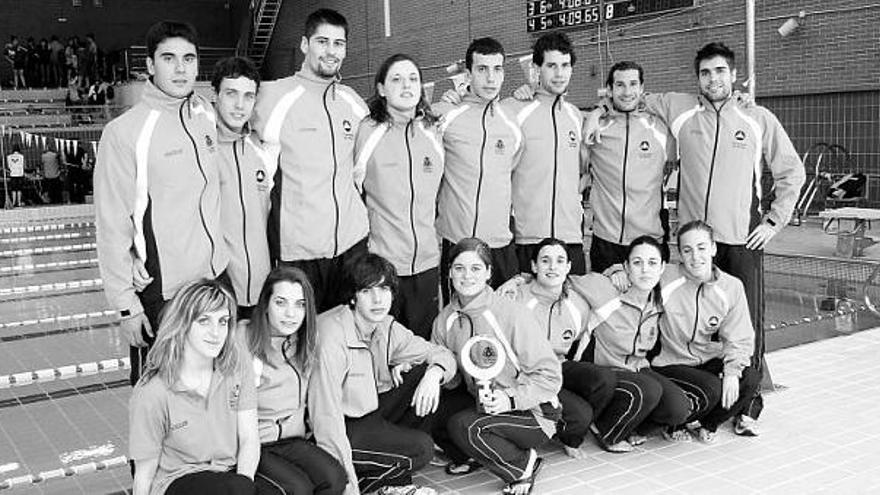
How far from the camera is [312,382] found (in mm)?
3268

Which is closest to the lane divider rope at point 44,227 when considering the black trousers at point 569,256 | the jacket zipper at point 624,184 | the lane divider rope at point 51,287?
the lane divider rope at point 51,287

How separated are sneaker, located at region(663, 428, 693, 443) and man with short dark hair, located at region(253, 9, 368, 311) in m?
1.76

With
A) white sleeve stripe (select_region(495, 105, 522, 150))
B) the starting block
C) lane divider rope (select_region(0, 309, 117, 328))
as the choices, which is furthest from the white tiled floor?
lane divider rope (select_region(0, 309, 117, 328))

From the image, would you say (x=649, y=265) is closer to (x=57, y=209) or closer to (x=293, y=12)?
(x=57, y=209)

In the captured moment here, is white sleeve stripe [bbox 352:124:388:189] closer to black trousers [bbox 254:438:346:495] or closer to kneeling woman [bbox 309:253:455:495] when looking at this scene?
kneeling woman [bbox 309:253:455:495]

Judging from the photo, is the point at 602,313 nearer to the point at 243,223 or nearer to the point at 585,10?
the point at 243,223

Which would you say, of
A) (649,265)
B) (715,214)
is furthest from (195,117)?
(715,214)

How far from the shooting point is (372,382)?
350 centimetres

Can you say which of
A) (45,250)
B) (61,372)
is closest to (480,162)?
(61,372)

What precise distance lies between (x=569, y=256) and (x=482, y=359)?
92cm

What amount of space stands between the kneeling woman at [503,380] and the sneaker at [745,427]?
106cm

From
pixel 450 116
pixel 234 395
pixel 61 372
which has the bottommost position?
pixel 61 372

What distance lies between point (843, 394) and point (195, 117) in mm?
3714

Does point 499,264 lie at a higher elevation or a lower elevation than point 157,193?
lower
